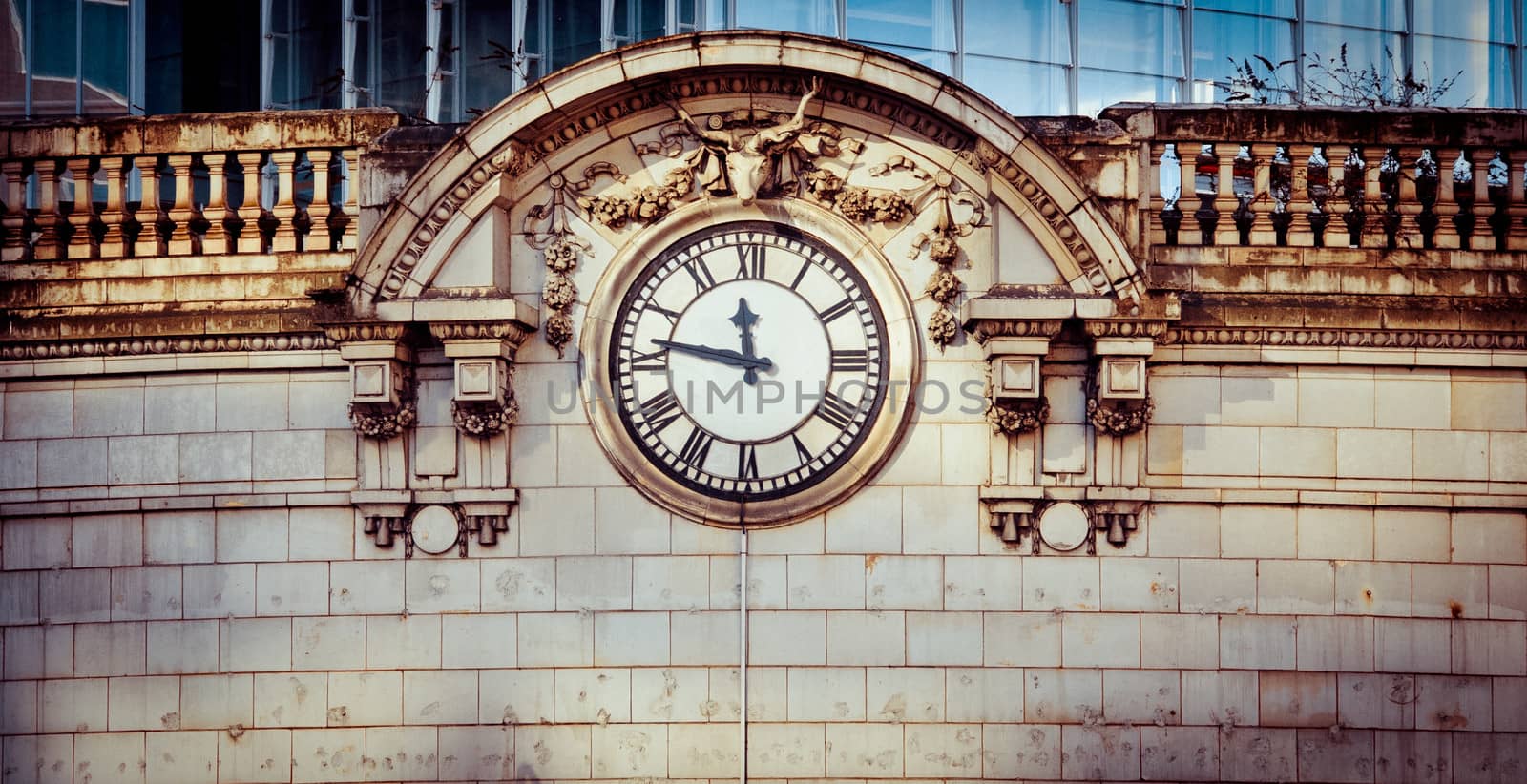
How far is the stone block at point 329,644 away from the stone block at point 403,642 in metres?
0.07

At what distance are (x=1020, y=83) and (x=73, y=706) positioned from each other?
12068 mm

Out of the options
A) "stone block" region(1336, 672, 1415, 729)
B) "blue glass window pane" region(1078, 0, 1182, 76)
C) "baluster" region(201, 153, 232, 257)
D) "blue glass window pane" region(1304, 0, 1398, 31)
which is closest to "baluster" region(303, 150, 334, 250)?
"baluster" region(201, 153, 232, 257)

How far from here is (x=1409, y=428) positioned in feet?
43.6

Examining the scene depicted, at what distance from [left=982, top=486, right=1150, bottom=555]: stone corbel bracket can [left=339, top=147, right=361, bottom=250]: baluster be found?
506 cm

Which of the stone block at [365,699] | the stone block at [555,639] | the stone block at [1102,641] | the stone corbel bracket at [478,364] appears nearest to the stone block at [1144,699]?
the stone block at [1102,641]

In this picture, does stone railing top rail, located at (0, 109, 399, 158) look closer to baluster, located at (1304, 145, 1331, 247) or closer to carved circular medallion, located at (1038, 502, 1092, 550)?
carved circular medallion, located at (1038, 502, 1092, 550)

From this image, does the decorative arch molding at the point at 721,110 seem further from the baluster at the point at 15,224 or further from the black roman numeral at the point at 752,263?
the baluster at the point at 15,224

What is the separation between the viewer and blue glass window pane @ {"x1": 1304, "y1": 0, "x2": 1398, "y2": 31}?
21516 mm

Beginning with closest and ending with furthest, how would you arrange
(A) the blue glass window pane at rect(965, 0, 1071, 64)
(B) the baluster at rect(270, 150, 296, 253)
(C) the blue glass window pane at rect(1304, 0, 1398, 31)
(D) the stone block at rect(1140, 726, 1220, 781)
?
1. (D) the stone block at rect(1140, 726, 1220, 781)
2. (B) the baluster at rect(270, 150, 296, 253)
3. (A) the blue glass window pane at rect(965, 0, 1071, 64)
4. (C) the blue glass window pane at rect(1304, 0, 1398, 31)

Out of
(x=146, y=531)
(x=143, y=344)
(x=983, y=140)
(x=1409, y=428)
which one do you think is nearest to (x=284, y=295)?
(x=143, y=344)

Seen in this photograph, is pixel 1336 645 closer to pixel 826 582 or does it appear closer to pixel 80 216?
pixel 826 582

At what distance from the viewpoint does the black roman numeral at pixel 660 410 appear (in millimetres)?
13336

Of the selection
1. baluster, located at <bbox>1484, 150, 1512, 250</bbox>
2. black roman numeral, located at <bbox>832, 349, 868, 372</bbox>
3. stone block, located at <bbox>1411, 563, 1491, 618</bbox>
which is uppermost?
baluster, located at <bbox>1484, 150, 1512, 250</bbox>

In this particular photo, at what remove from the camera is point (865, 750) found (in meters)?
13.1
